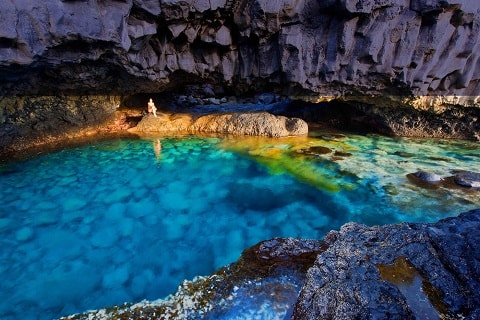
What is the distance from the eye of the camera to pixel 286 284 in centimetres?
267

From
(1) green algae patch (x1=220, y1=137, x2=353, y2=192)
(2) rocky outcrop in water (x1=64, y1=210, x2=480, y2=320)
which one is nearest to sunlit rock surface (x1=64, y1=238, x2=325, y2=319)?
Result: (2) rocky outcrop in water (x1=64, y1=210, x2=480, y2=320)

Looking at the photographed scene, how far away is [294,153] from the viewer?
8109 mm

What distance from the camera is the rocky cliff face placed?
23.0 ft

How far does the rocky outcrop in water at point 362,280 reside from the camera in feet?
6.40

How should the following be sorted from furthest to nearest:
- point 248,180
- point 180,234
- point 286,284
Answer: point 248,180 < point 180,234 < point 286,284

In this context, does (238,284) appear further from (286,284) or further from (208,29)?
(208,29)

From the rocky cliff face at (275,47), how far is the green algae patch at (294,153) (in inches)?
76.0

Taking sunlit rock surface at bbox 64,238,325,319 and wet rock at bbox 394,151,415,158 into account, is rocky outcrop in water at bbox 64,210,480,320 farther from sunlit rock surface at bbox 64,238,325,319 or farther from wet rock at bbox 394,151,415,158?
wet rock at bbox 394,151,415,158

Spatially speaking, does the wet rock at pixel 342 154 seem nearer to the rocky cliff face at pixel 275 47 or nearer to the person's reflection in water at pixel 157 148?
the rocky cliff face at pixel 275 47

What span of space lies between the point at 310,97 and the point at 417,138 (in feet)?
12.7

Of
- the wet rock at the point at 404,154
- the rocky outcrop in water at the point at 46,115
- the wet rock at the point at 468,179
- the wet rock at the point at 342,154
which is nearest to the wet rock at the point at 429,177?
the wet rock at the point at 468,179

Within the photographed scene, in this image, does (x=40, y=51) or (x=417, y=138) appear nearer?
(x=40, y=51)

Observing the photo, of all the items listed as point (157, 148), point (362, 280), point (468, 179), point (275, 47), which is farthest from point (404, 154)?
point (157, 148)

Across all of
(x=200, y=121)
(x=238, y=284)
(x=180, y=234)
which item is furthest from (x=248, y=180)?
(x=200, y=121)
